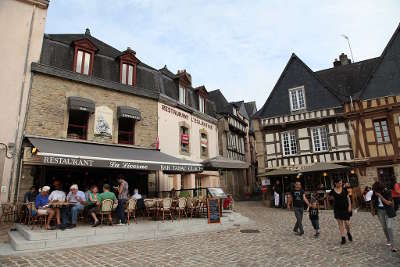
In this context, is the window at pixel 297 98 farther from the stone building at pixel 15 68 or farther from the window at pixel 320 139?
the stone building at pixel 15 68

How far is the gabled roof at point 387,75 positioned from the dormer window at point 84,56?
14391mm

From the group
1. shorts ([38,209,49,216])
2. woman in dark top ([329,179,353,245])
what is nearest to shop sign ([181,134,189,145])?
shorts ([38,209,49,216])

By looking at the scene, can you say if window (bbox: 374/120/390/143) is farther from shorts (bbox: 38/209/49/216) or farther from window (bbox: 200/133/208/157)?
shorts (bbox: 38/209/49/216)

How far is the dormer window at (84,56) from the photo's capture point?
11.0 meters

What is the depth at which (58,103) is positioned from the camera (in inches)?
400

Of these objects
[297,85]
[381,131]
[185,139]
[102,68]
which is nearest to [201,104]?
[185,139]

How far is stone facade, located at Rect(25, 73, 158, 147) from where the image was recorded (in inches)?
378

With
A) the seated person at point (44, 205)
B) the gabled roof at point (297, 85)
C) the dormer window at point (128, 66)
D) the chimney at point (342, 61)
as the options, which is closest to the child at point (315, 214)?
the seated person at point (44, 205)

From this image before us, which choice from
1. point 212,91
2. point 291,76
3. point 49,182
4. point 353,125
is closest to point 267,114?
point 291,76

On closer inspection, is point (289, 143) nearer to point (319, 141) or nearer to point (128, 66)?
point (319, 141)

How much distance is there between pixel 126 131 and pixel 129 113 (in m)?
1.04

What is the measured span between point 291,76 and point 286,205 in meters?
8.44

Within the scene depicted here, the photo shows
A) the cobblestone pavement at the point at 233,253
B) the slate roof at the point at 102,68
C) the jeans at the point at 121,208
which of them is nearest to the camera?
the cobblestone pavement at the point at 233,253

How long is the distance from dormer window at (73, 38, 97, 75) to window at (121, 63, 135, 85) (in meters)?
1.48
